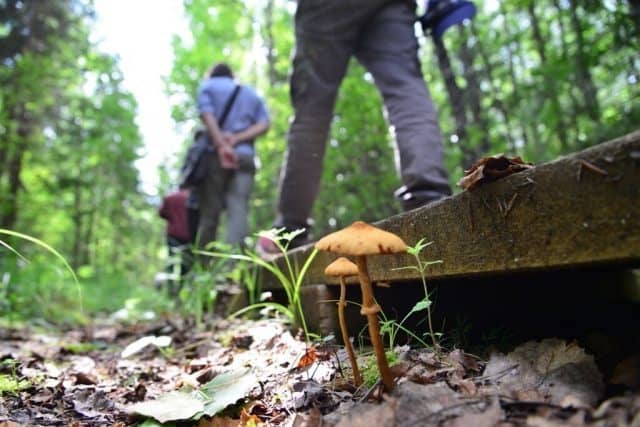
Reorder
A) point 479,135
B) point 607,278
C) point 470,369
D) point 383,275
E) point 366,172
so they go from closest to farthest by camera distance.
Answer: point 470,369
point 607,278
point 383,275
point 479,135
point 366,172

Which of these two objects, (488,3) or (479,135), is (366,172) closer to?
(479,135)

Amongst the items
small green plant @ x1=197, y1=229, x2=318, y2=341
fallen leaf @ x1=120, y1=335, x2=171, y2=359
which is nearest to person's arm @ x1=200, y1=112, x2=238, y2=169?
small green plant @ x1=197, y1=229, x2=318, y2=341

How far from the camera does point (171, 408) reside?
150 centimetres

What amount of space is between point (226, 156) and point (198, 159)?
0.55m

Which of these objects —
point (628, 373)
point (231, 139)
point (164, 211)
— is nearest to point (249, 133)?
point (231, 139)

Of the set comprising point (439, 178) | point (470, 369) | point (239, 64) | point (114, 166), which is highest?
point (239, 64)

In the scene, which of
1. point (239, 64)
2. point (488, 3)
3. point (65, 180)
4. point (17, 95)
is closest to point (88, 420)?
point (17, 95)

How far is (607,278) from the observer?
4.88 feet

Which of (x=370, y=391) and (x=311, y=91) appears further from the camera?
(x=311, y=91)

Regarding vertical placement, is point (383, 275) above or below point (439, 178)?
below

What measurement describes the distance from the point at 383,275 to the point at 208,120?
12.5ft

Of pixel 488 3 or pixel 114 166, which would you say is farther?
pixel 114 166

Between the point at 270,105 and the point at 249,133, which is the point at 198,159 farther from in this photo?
the point at 270,105

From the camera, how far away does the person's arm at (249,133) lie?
5.07m
